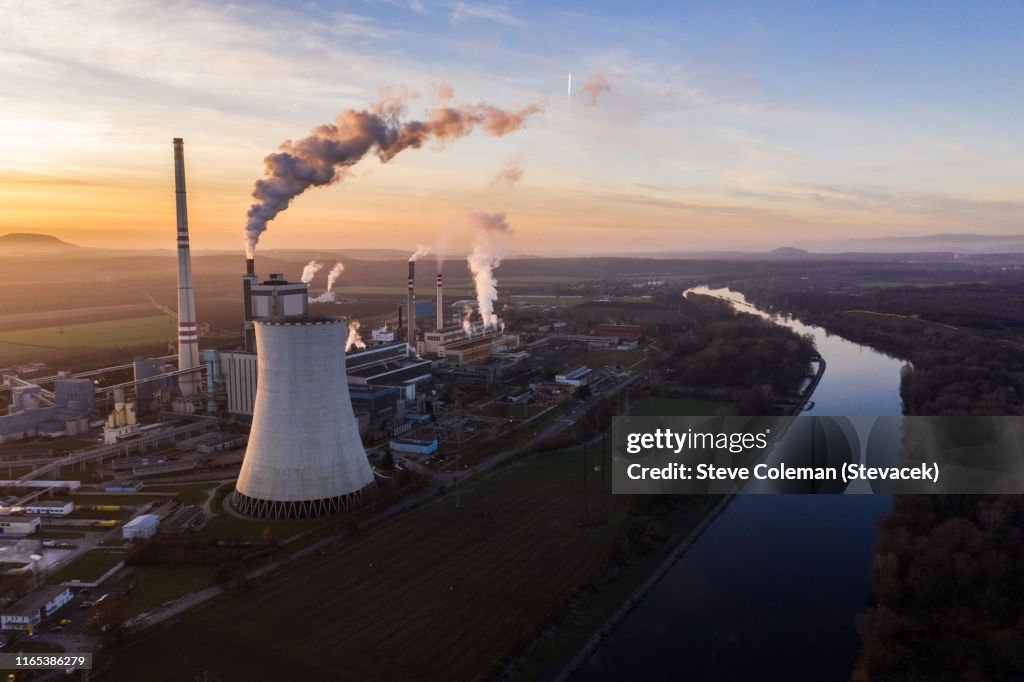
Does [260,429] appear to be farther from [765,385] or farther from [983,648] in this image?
[765,385]

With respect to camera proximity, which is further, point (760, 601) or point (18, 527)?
point (18, 527)

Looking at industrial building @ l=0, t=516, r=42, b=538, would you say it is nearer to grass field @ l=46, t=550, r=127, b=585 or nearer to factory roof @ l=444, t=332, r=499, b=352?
grass field @ l=46, t=550, r=127, b=585

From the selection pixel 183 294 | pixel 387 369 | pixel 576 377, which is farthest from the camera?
pixel 576 377

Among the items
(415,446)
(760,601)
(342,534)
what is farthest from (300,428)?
(760,601)

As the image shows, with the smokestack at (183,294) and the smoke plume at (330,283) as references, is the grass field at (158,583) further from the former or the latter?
the smoke plume at (330,283)

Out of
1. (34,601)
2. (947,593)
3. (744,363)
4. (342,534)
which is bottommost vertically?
(947,593)

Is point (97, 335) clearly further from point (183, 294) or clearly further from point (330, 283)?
point (183, 294)

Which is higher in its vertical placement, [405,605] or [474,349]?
[474,349]
